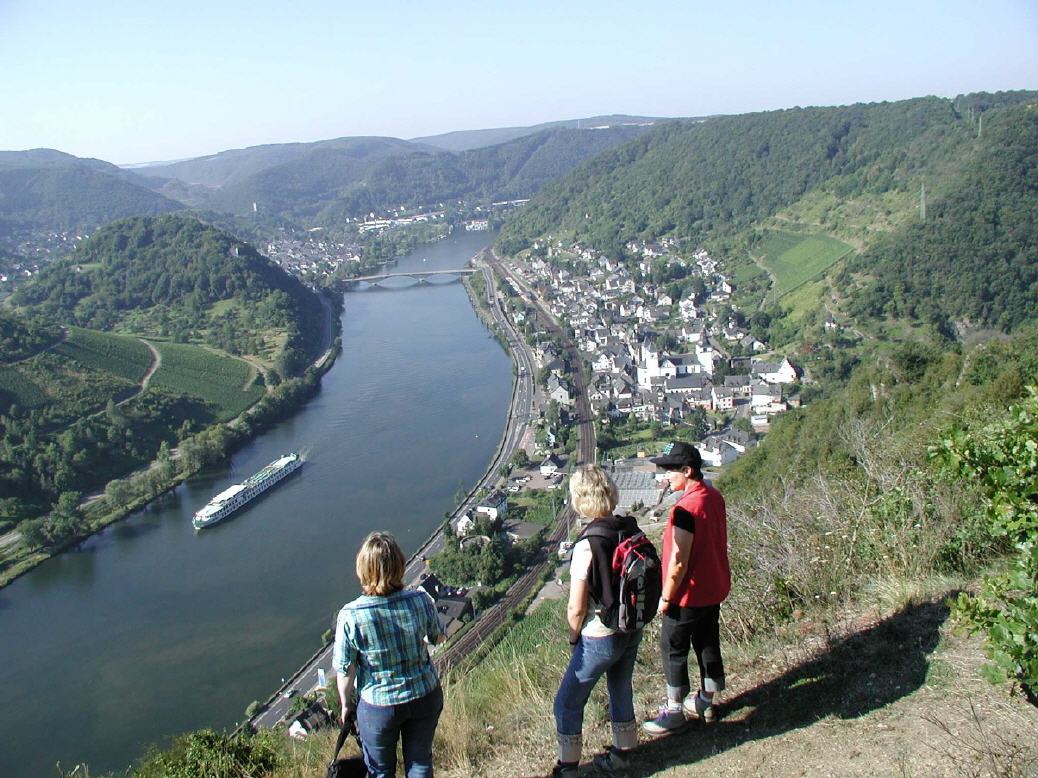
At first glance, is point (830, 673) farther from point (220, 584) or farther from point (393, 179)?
point (393, 179)

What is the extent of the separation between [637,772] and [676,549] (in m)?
0.44

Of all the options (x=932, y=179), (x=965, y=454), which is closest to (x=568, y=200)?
(x=932, y=179)

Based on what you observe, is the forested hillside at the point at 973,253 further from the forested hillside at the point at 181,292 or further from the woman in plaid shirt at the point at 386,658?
the woman in plaid shirt at the point at 386,658

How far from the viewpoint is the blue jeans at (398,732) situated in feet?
4.24

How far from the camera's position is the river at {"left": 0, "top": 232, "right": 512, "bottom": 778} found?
7086 mm

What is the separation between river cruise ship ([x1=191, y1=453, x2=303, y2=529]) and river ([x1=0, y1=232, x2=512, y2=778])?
0.67ft

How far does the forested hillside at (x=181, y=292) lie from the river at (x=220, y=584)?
6195 millimetres

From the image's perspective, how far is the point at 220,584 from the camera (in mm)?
9398

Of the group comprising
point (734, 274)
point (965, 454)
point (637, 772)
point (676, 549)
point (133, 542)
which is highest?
point (965, 454)

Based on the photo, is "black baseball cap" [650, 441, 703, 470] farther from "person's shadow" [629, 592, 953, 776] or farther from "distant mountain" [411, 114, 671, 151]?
"distant mountain" [411, 114, 671, 151]

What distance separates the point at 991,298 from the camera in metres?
15.5

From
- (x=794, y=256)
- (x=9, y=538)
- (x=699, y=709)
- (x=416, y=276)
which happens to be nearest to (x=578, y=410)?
(x=9, y=538)

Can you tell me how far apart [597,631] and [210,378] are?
60.8 feet

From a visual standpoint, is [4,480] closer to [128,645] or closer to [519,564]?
[128,645]
